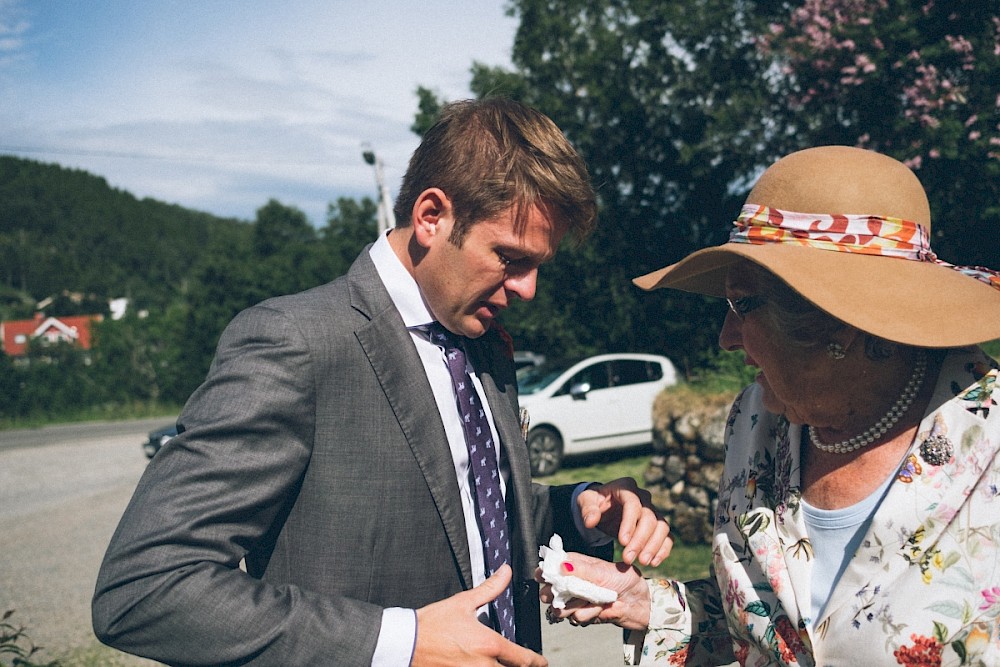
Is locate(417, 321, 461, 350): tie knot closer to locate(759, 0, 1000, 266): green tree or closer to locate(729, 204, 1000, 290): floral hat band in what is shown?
locate(729, 204, 1000, 290): floral hat band

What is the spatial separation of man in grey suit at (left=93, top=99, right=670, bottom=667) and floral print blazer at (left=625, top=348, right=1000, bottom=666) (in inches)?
9.9

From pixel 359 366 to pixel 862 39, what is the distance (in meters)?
9.84

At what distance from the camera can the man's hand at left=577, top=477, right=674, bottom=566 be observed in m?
1.87

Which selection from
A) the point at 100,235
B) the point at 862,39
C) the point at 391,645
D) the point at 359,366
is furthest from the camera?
the point at 100,235

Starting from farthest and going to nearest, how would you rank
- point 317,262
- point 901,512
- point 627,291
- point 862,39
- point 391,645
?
1. point 317,262
2. point 627,291
3. point 862,39
4. point 901,512
5. point 391,645

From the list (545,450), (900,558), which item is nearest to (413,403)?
(900,558)

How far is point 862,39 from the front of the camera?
9359 millimetres

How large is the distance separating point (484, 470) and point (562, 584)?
35cm

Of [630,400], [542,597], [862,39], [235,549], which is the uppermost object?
[862,39]

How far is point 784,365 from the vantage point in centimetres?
173

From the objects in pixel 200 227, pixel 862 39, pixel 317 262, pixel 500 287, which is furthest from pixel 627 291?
pixel 200 227

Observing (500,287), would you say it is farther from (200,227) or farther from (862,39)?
(200,227)

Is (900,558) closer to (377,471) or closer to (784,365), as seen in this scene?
(784,365)

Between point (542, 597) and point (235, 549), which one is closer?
point (235, 549)
